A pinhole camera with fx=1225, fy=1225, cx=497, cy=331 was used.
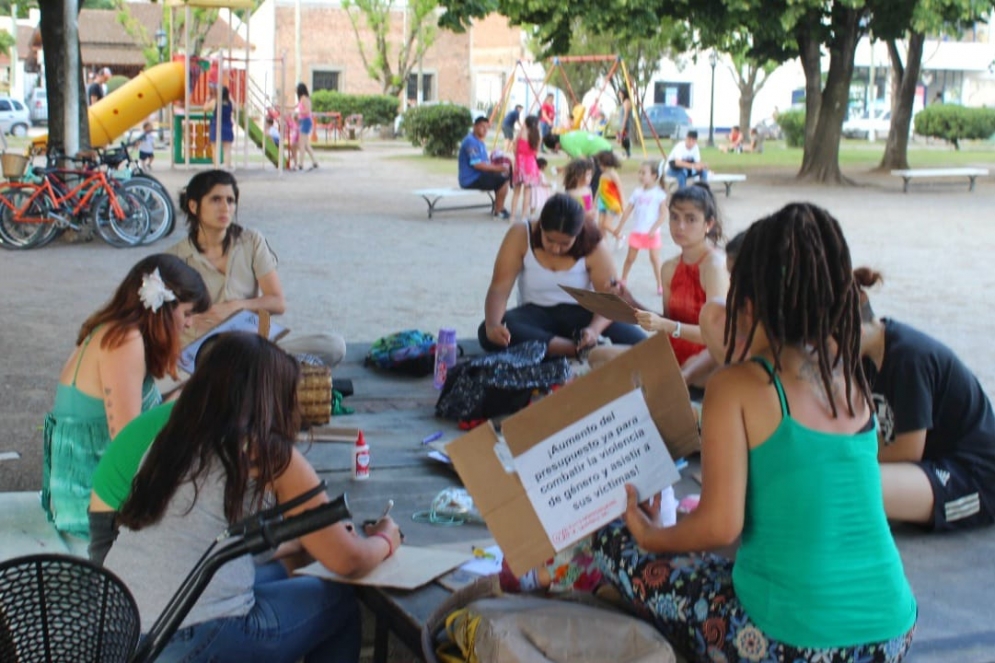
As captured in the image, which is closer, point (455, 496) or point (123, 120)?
point (455, 496)

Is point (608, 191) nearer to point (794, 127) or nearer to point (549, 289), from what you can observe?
point (549, 289)

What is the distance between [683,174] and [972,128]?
25966 mm

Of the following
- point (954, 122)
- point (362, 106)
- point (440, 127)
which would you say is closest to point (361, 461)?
point (440, 127)

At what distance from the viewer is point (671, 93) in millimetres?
59594

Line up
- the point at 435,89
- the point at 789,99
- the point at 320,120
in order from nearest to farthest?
the point at 320,120, the point at 435,89, the point at 789,99

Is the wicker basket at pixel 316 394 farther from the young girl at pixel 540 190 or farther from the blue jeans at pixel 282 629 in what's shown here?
the young girl at pixel 540 190

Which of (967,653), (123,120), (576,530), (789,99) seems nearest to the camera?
(576,530)

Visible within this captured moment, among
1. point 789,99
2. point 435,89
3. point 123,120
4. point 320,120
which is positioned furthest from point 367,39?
point 123,120

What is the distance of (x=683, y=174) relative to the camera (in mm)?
19844

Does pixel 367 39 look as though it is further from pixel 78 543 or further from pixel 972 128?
pixel 78 543

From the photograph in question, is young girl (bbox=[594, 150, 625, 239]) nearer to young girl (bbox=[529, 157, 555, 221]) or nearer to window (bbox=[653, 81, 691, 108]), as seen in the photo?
young girl (bbox=[529, 157, 555, 221])

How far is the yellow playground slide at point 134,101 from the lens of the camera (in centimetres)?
2145

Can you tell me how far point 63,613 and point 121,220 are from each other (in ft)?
36.6

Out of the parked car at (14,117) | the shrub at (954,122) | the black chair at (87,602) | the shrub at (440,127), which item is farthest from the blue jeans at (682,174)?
the parked car at (14,117)
